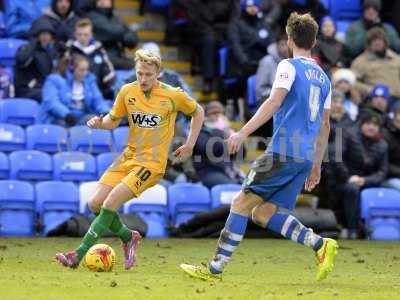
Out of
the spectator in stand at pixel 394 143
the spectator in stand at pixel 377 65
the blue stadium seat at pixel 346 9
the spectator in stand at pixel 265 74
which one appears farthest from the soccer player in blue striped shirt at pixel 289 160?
the blue stadium seat at pixel 346 9

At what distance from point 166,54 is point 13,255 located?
8.64 meters

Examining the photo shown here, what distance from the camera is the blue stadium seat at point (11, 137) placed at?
17156 mm

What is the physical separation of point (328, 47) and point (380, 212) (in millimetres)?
3930

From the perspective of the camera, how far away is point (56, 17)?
19.2 m

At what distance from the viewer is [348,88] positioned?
19766 mm

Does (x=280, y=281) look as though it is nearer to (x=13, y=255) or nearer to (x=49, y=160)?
(x=13, y=255)

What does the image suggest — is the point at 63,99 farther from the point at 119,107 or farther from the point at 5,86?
the point at 119,107

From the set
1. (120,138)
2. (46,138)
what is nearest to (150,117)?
(46,138)

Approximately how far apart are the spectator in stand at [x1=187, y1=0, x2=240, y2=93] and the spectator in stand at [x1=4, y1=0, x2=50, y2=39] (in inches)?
103

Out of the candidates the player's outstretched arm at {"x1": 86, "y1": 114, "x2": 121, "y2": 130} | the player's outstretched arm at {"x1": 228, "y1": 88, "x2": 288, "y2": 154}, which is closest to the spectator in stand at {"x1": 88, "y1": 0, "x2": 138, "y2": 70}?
the player's outstretched arm at {"x1": 86, "y1": 114, "x2": 121, "y2": 130}

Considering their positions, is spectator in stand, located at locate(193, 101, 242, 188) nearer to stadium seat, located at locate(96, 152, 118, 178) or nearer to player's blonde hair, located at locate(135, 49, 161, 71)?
stadium seat, located at locate(96, 152, 118, 178)

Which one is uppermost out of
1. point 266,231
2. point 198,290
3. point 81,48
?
point 81,48

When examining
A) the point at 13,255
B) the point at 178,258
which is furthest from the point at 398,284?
the point at 13,255

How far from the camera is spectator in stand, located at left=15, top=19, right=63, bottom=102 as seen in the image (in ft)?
60.2
